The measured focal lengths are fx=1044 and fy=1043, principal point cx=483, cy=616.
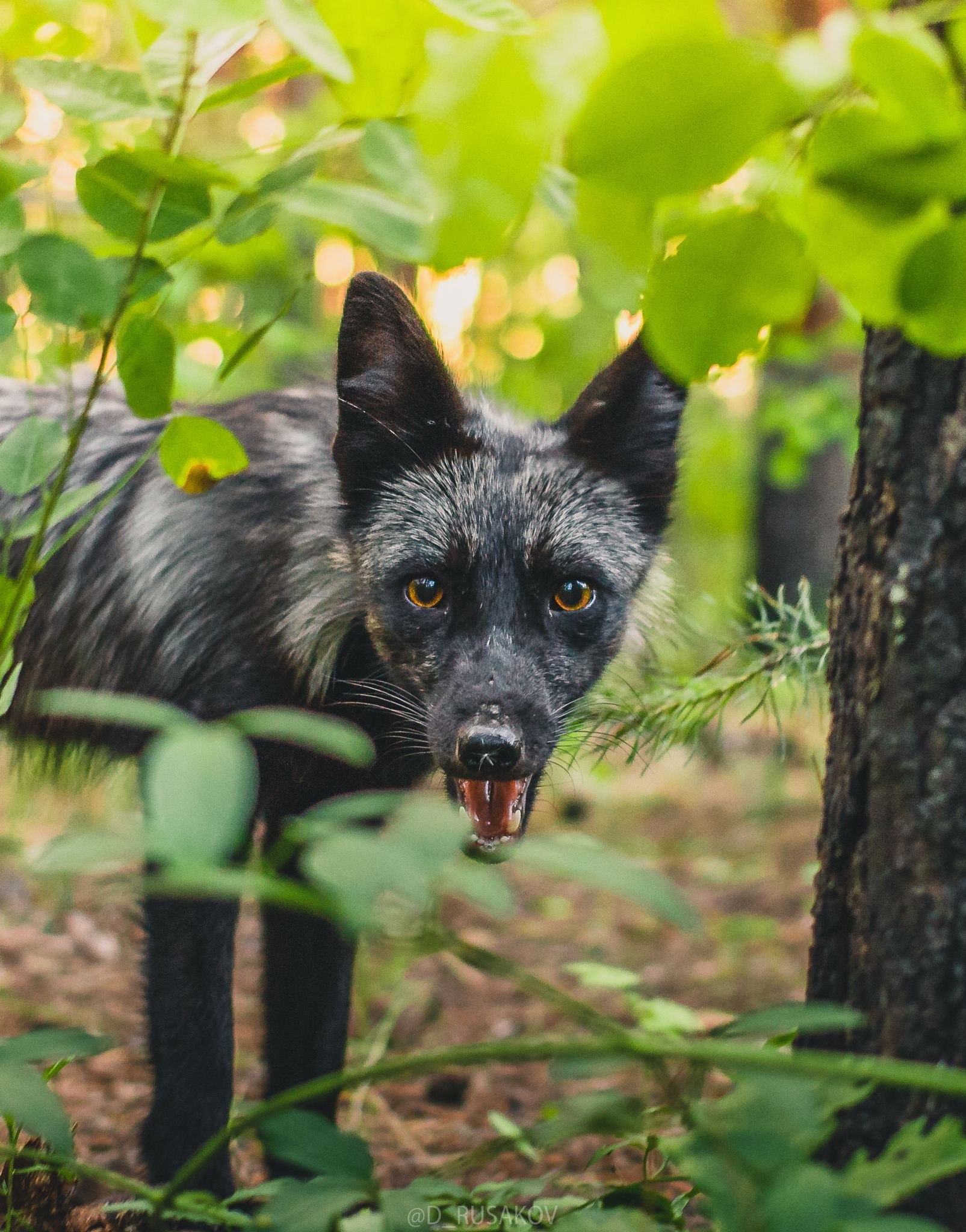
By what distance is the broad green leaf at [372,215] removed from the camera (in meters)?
1.41

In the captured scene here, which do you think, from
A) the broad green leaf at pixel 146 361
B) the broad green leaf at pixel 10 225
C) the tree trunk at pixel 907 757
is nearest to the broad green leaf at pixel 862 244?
the tree trunk at pixel 907 757

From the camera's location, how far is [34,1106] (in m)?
1.25

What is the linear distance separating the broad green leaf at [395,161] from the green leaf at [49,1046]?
48.6 inches

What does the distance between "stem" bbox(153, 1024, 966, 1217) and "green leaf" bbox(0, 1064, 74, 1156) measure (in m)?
0.15

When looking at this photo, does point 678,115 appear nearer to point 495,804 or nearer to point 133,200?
point 133,200

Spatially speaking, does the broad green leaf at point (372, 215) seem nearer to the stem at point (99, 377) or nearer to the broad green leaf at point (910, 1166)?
the stem at point (99, 377)

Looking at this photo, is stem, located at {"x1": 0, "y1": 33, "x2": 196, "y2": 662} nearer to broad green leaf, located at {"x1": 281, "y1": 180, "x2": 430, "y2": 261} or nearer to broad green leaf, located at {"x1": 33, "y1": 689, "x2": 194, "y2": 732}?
broad green leaf, located at {"x1": 281, "y1": 180, "x2": 430, "y2": 261}

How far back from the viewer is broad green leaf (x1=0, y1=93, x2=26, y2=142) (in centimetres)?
174

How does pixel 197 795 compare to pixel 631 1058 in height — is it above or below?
above

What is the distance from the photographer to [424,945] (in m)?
1.18

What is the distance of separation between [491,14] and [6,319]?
101 cm

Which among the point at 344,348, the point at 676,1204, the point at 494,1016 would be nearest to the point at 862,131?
the point at 676,1204

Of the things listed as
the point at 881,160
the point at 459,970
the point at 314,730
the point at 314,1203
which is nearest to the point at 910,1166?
the point at 314,1203

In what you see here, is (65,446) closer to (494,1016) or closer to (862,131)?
(862,131)
